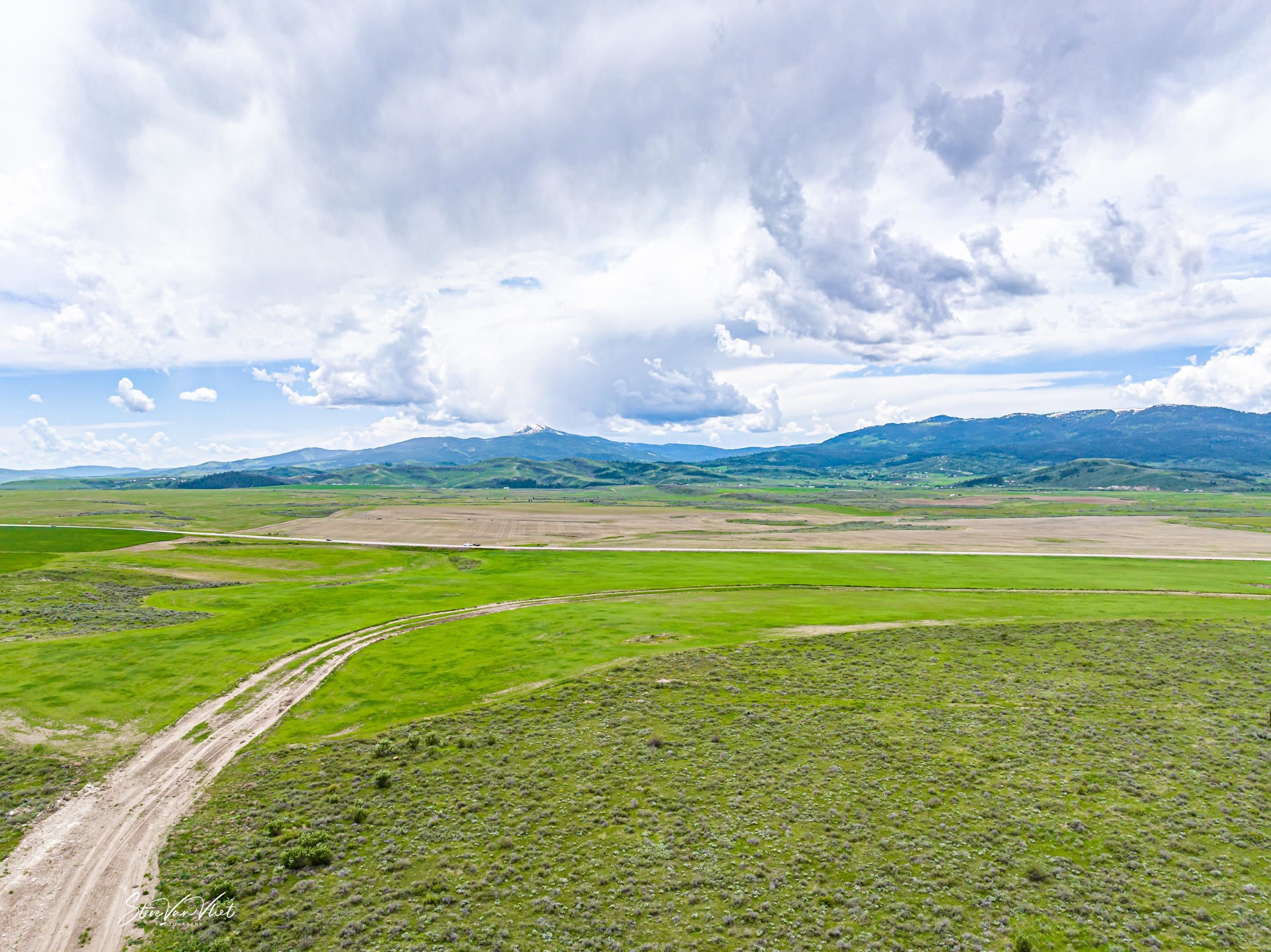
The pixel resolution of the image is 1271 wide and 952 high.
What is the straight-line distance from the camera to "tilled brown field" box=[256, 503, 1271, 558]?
439 feet

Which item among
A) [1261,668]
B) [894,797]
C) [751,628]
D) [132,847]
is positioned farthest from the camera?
[751,628]

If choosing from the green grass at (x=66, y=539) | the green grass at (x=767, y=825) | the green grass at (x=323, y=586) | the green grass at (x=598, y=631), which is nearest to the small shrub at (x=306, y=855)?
the green grass at (x=767, y=825)

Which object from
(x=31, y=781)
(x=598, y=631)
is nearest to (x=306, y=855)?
(x=31, y=781)

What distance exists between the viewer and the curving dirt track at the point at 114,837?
21531 mm

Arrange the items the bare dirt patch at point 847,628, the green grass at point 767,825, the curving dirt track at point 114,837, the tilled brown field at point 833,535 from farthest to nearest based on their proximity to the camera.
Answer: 1. the tilled brown field at point 833,535
2. the bare dirt patch at point 847,628
3. the green grass at point 767,825
4. the curving dirt track at point 114,837

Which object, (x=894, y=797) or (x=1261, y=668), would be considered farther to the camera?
(x=1261, y=668)

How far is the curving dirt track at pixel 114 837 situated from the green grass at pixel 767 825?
148 centimetres

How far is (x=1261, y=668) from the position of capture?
48406 mm

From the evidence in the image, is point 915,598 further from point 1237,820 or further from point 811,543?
point 811,543

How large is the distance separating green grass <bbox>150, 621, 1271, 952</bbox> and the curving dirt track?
1.48 meters

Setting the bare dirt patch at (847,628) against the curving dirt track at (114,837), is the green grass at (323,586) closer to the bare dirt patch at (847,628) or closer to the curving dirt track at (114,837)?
the bare dirt patch at (847,628)

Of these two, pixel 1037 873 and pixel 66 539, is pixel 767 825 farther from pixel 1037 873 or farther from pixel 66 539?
pixel 66 539

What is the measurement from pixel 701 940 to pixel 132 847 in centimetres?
2487

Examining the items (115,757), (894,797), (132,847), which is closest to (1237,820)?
(894,797)
